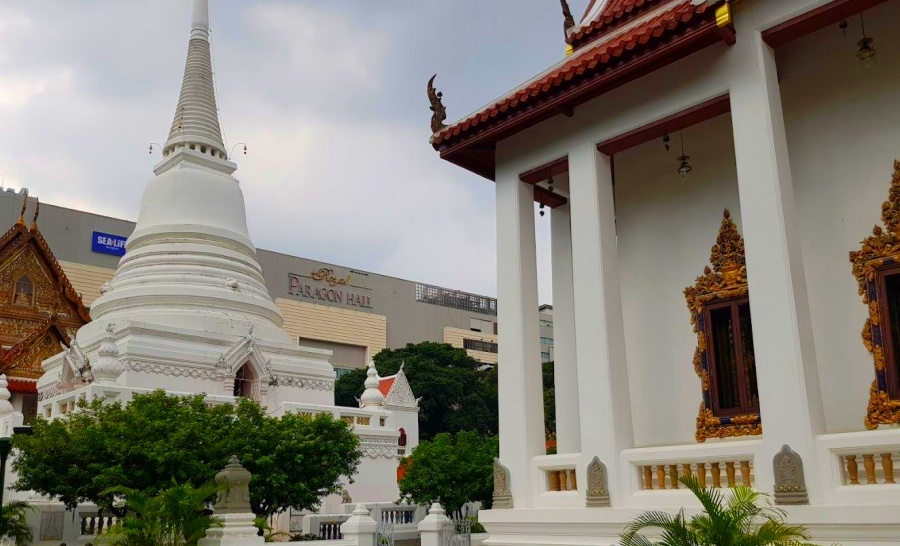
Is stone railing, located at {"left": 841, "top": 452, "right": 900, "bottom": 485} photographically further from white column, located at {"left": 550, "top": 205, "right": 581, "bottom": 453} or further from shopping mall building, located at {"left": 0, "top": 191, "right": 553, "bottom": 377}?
shopping mall building, located at {"left": 0, "top": 191, "right": 553, "bottom": 377}

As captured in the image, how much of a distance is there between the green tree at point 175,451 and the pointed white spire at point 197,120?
41.3 feet

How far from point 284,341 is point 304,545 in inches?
570

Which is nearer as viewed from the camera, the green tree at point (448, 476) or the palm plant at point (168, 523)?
the palm plant at point (168, 523)

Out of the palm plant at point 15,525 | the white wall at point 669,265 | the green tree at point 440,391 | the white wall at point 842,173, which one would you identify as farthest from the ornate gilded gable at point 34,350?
the white wall at point 842,173

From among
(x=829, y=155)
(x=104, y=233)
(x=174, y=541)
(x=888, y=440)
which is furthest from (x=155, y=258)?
(x=104, y=233)

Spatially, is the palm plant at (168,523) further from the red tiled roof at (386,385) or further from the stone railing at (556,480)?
the red tiled roof at (386,385)

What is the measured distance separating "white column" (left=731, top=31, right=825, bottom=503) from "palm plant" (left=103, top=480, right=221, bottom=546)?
6662mm

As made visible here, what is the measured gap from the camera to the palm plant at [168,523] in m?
10.1

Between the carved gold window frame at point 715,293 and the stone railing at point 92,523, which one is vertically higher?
the carved gold window frame at point 715,293

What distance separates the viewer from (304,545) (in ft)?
36.0

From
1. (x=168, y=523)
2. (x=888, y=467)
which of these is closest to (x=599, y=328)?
(x=888, y=467)

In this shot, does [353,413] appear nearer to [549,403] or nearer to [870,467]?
[870,467]

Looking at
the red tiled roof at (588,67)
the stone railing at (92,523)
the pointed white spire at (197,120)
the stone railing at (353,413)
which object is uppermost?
the pointed white spire at (197,120)

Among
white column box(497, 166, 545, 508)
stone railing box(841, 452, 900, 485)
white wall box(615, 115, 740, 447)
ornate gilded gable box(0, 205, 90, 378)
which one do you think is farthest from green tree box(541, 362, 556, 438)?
ornate gilded gable box(0, 205, 90, 378)
